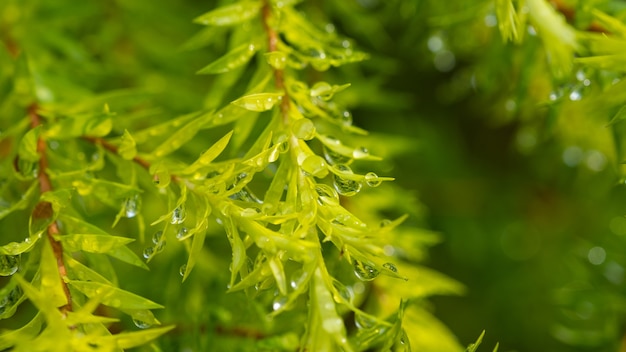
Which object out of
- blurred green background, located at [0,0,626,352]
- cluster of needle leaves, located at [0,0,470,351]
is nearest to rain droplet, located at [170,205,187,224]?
cluster of needle leaves, located at [0,0,470,351]

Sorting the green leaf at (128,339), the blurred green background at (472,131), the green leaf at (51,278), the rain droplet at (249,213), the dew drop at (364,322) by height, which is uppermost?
the rain droplet at (249,213)

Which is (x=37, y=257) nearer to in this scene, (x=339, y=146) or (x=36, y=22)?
(x=339, y=146)

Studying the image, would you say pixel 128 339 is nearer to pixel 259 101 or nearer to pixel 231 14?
pixel 259 101

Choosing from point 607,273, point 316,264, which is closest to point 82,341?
point 316,264

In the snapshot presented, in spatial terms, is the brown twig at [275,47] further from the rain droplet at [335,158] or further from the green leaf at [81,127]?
the green leaf at [81,127]

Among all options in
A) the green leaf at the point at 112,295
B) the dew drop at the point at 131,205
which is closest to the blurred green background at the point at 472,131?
the dew drop at the point at 131,205

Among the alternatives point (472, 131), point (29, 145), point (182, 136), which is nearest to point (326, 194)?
point (182, 136)
